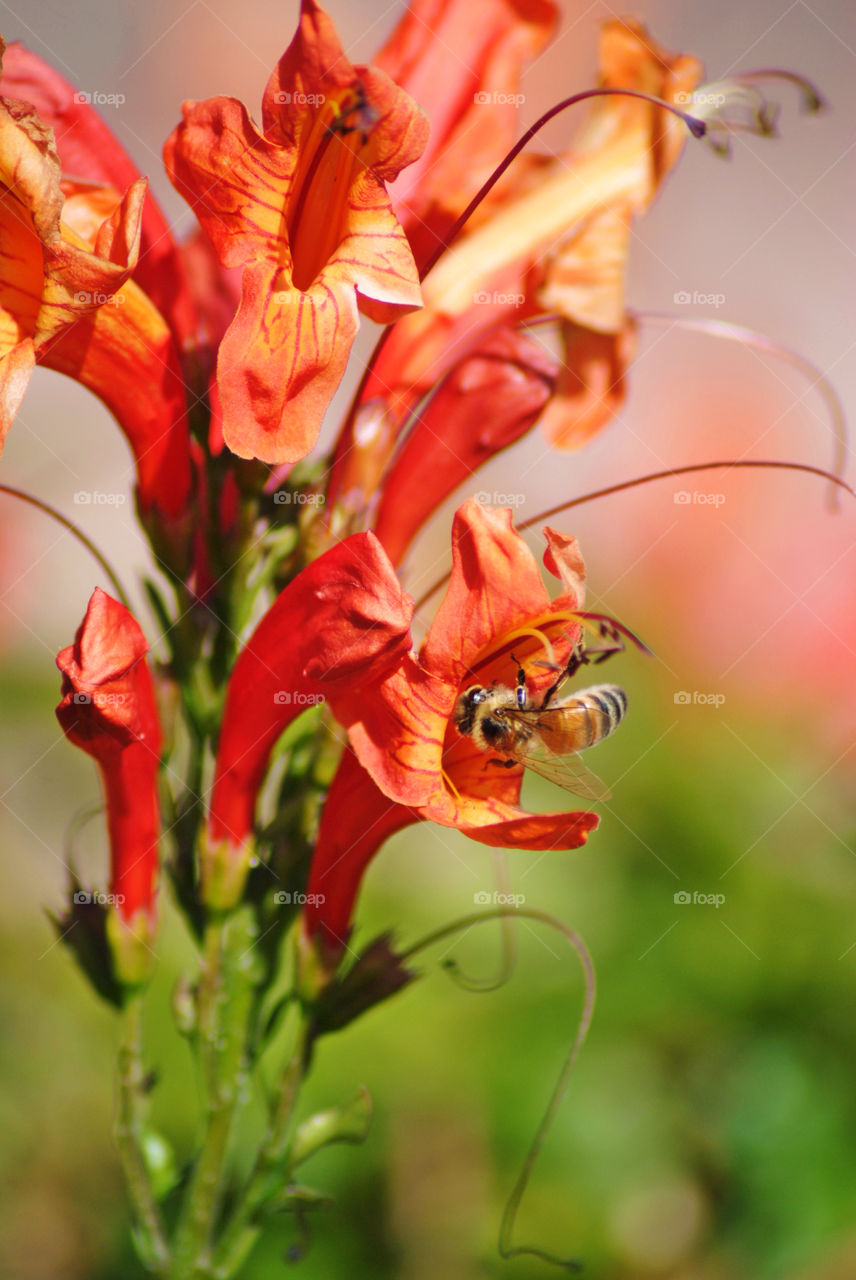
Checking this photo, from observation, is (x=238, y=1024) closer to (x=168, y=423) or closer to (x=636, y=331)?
(x=168, y=423)

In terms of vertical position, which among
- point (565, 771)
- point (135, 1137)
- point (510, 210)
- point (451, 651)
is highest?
point (510, 210)

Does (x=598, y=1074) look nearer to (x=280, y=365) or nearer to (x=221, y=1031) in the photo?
(x=221, y=1031)

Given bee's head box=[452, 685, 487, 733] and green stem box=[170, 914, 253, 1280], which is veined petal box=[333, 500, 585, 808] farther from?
green stem box=[170, 914, 253, 1280]

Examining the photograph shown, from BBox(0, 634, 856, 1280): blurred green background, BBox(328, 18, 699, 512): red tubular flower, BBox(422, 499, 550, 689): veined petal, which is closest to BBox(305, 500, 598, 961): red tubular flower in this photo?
BBox(422, 499, 550, 689): veined petal

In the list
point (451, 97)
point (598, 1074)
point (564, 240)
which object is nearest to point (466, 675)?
point (564, 240)

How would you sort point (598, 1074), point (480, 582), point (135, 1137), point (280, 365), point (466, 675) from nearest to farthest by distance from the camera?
point (280, 365), point (480, 582), point (466, 675), point (135, 1137), point (598, 1074)
